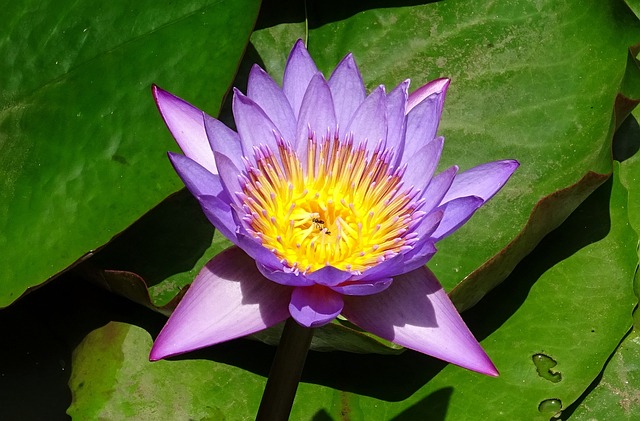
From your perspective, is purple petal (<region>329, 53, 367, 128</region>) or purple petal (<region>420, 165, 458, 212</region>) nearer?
purple petal (<region>420, 165, 458, 212</region>)

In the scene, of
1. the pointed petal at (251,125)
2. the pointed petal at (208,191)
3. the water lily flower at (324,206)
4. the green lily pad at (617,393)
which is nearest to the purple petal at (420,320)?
the water lily flower at (324,206)

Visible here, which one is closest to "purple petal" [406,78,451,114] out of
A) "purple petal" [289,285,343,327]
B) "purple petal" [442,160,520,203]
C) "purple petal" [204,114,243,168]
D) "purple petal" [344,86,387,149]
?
"purple petal" [344,86,387,149]

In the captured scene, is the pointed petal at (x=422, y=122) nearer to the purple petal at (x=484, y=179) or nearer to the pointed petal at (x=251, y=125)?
the purple petal at (x=484, y=179)

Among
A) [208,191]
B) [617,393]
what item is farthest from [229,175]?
[617,393]

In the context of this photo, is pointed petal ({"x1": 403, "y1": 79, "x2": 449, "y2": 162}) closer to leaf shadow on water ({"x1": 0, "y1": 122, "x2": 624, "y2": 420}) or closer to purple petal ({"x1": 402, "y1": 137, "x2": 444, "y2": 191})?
purple petal ({"x1": 402, "y1": 137, "x2": 444, "y2": 191})

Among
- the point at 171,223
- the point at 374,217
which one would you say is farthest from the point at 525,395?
the point at 171,223

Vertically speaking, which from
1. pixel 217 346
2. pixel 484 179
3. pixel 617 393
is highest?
pixel 484 179

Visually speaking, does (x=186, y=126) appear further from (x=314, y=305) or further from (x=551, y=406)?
(x=551, y=406)
